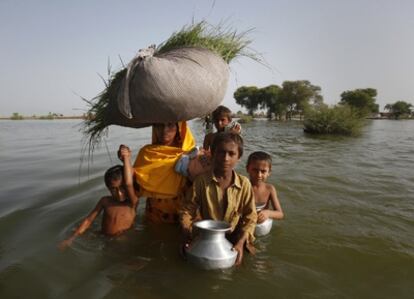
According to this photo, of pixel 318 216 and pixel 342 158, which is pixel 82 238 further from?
pixel 342 158

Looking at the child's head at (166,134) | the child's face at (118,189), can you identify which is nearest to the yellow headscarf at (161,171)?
the child's head at (166,134)

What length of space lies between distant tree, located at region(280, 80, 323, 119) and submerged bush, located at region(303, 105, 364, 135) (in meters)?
32.0

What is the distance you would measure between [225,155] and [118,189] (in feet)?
4.11

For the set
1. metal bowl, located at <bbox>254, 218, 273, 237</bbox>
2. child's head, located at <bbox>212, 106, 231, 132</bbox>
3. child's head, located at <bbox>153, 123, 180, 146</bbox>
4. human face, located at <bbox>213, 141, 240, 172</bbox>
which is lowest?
metal bowl, located at <bbox>254, 218, 273, 237</bbox>

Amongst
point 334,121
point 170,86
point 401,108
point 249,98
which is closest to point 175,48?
point 170,86

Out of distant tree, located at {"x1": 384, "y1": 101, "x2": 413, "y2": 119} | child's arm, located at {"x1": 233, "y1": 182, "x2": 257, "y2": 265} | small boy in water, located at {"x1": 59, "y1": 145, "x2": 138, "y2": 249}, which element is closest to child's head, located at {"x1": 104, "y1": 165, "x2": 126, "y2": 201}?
small boy in water, located at {"x1": 59, "y1": 145, "x2": 138, "y2": 249}

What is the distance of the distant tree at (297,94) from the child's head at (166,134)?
2053 inches

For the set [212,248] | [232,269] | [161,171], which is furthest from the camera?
[161,171]

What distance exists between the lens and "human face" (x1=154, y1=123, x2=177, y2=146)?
319 centimetres

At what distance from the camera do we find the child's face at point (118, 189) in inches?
129

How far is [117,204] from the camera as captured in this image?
3.43 metres

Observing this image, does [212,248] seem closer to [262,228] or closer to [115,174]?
[262,228]

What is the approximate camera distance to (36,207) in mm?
4793

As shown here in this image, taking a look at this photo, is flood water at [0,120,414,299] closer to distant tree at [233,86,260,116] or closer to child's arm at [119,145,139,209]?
child's arm at [119,145,139,209]
